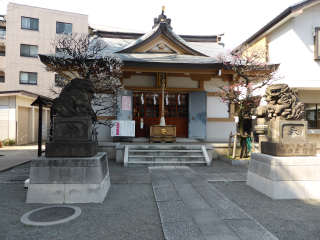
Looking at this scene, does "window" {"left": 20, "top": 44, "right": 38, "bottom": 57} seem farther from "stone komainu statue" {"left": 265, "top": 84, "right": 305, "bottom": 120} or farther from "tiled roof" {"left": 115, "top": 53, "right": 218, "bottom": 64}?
"stone komainu statue" {"left": 265, "top": 84, "right": 305, "bottom": 120}

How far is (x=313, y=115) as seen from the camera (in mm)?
13219

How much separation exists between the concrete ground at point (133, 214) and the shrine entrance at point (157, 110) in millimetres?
5980

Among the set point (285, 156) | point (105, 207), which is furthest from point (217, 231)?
point (285, 156)

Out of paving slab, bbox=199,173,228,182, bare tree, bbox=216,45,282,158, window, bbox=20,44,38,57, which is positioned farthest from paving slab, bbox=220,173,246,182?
window, bbox=20,44,38,57

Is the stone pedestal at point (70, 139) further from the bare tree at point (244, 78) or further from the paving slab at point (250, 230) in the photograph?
the bare tree at point (244, 78)

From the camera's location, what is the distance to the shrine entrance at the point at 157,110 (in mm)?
11742

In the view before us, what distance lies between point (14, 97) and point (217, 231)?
1723 centimetres

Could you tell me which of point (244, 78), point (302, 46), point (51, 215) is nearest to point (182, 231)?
point (51, 215)

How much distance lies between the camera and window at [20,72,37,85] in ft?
73.9

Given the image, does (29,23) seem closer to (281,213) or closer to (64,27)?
(64,27)

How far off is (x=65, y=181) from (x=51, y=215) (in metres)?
0.75

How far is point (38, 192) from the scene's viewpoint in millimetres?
4352

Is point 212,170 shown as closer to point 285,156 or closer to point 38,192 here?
point 285,156

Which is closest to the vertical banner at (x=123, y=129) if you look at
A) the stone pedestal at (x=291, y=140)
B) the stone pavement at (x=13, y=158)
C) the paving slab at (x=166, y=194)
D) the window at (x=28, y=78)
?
the stone pavement at (x=13, y=158)
